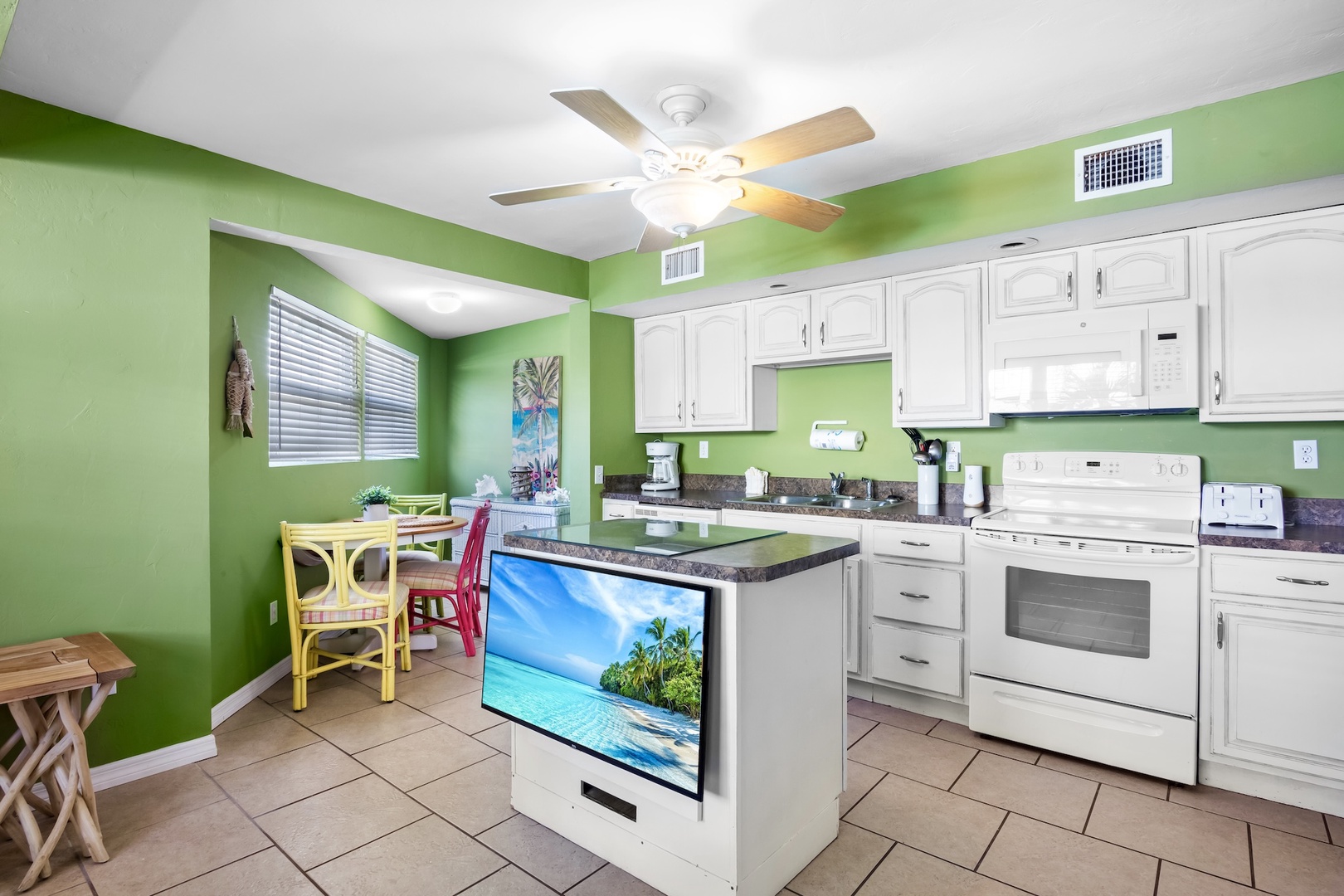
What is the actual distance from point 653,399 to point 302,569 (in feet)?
7.91

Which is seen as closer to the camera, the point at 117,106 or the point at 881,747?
the point at 117,106

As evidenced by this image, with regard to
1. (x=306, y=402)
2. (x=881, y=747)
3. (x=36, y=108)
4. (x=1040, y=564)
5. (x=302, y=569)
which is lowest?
(x=881, y=747)

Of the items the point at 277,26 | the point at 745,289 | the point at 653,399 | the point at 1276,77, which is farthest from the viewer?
the point at 653,399

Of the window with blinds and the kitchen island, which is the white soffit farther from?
the kitchen island

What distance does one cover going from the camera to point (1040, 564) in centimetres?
274

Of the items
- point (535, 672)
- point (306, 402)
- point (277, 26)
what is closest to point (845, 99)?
point (277, 26)

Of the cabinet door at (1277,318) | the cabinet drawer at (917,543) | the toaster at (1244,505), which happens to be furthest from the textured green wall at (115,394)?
the toaster at (1244,505)

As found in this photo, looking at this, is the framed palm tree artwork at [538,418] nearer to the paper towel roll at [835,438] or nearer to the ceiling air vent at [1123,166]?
the paper towel roll at [835,438]

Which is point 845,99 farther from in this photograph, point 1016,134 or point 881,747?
point 881,747

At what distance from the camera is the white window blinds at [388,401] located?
5.21 m

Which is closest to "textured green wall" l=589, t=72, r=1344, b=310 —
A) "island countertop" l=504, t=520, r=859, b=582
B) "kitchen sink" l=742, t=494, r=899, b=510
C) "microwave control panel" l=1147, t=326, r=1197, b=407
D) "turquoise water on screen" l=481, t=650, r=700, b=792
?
"microwave control panel" l=1147, t=326, r=1197, b=407

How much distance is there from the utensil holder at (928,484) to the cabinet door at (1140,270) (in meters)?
1.06

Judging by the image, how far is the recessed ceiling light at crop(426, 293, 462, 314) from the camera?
15.8ft

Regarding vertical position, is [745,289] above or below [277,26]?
below
